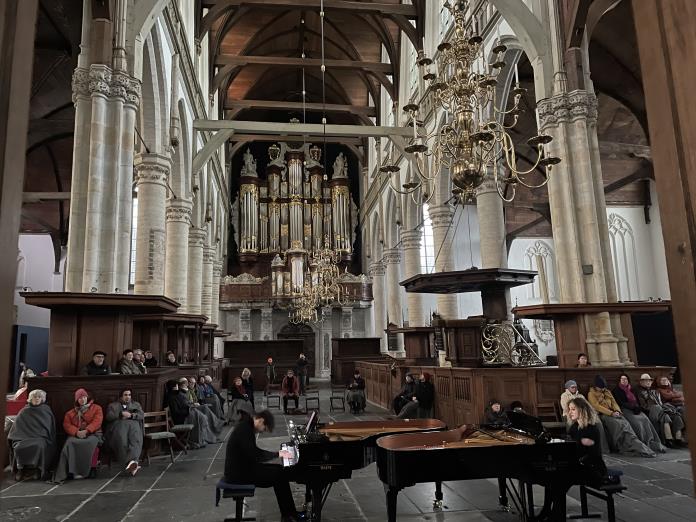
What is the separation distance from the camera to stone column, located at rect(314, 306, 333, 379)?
82.2ft

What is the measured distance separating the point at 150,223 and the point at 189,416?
468 cm

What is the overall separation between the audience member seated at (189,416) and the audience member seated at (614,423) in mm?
5859

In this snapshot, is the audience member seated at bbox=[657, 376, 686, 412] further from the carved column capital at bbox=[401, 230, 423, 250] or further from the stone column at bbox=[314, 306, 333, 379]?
the stone column at bbox=[314, 306, 333, 379]

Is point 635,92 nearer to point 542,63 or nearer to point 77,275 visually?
point 542,63

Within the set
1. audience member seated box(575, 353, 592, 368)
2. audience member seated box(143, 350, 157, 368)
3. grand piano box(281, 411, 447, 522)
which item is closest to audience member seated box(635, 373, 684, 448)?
audience member seated box(575, 353, 592, 368)

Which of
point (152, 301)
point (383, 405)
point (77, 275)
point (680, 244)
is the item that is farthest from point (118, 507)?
point (383, 405)

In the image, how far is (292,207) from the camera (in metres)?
26.0

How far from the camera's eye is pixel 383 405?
13.0 metres

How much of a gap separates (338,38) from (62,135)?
13009 millimetres

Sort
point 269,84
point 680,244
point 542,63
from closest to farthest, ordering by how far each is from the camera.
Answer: point 680,244
point 542,63
point 269,84

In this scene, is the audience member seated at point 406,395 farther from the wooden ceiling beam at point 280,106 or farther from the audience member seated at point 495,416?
the wooden ceiling beam at point 280,106

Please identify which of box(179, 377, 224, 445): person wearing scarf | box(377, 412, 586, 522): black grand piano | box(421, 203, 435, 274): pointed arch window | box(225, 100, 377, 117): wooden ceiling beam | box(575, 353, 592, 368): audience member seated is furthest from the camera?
box(421, 203, 435, 274): pointed arch window

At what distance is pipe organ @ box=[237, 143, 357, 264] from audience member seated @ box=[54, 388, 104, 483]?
61.8 feet

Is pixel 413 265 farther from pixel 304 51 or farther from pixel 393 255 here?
pixel 304 51
